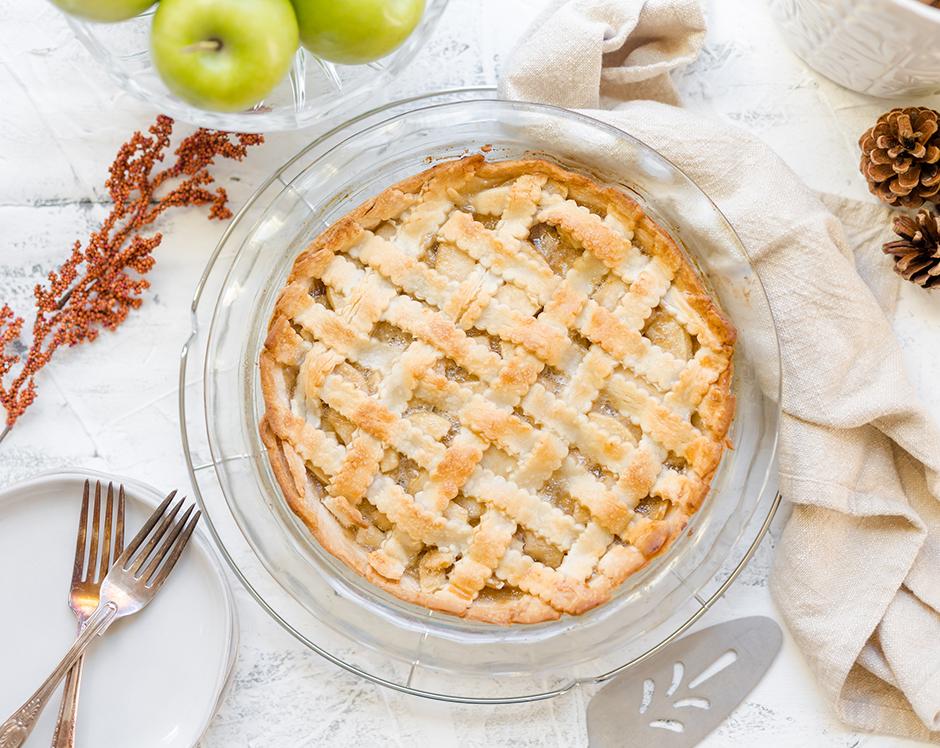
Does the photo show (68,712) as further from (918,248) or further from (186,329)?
(918,248)

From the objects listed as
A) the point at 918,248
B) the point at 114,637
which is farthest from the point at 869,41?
the point at 114,637

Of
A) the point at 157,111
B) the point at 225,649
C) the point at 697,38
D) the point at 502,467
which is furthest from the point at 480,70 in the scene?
the point at 225,649

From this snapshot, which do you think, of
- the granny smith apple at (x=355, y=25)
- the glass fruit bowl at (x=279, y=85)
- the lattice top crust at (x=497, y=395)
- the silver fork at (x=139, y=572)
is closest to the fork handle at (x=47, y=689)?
the silver fork at (x=139, y=572)

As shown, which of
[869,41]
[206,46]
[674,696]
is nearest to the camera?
[206,46]

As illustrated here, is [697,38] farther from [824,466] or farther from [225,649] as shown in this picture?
[225,649]

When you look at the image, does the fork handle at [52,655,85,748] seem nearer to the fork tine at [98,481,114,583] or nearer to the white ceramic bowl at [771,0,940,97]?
the fork tine at [98,481,114,583]

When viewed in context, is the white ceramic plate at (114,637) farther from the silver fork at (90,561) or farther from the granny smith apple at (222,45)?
the granny smith apple at (222,45)
